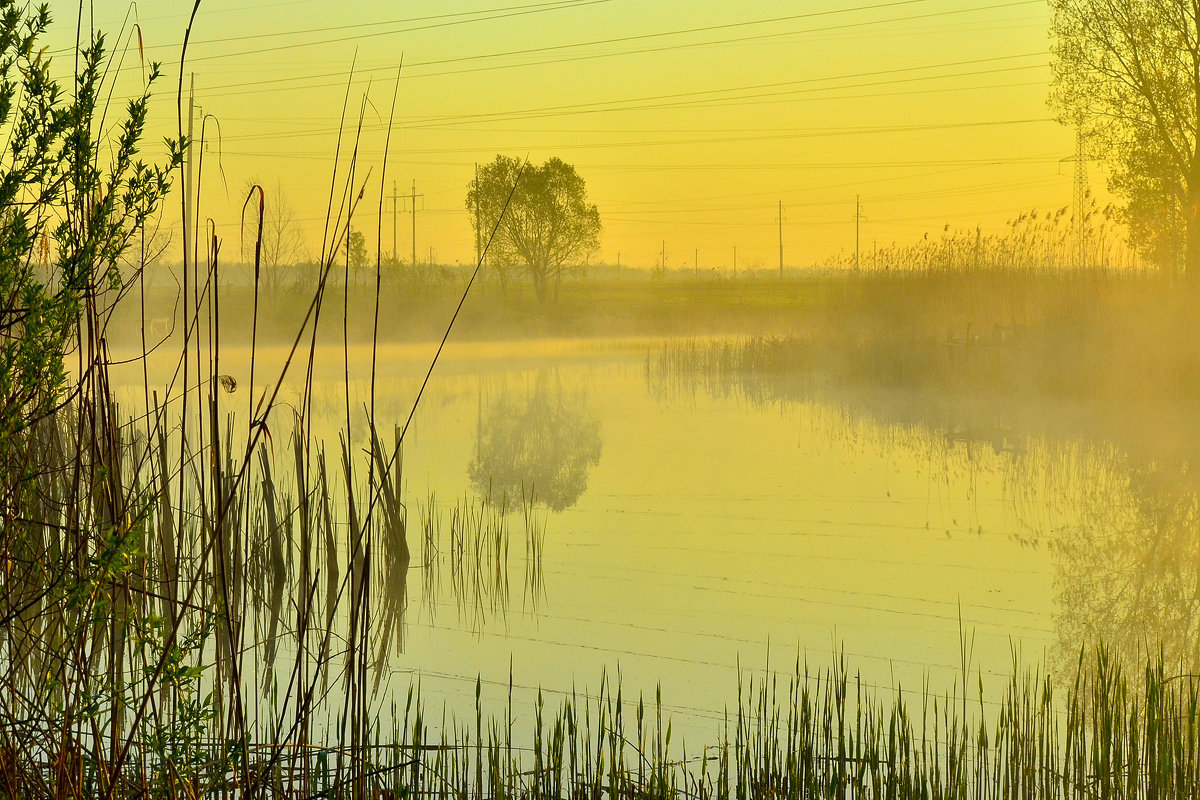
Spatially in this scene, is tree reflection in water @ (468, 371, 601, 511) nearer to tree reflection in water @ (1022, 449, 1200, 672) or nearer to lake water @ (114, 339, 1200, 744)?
lake water @ (114, 339, 1200, 744)

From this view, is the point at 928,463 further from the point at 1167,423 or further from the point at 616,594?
the point at 616,594

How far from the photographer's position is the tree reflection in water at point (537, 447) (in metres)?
8.46

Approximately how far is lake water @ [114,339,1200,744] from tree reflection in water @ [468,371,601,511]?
5cm

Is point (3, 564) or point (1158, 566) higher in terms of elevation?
point (3, 564)

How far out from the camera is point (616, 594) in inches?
211

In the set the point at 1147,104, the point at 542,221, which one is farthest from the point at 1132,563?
the point at 542,221

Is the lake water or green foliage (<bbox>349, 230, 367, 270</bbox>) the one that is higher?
green foliage (<bbox>349, 230, 367, 270</bbox>)

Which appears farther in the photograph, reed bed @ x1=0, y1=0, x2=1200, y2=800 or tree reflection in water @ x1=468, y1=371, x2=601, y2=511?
tree reflection in water @ x1=468, y1=371, x2=601, y2=511

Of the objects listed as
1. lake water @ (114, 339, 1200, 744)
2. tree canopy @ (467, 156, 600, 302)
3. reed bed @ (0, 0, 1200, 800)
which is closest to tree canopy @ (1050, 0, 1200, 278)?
lake water @ (114, 339, 1200, 744)

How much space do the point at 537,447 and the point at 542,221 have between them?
28424 mm

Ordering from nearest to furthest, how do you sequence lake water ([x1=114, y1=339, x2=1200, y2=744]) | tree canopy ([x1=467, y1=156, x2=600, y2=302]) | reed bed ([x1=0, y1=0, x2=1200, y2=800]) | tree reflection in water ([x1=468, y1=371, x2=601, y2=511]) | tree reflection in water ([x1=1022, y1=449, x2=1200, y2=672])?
reed bed ([x1=0, y1=0, x2=1200, y2=800]) → lake water ([x1=114, y1=339, x2=1200, y2=744]) → tree reflection in water ([x1=1022, y1=449, x2=1200, y2=672]) → tree reflection in water ([x1=468, y1=371, x2=601, y2=511]) → tree canopy ([x1=467, y1=156, x2=600, y2=302])

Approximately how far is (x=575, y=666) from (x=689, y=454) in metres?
5.69

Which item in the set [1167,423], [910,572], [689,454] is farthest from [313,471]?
[1167,423]

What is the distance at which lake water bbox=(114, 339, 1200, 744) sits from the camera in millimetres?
4297
